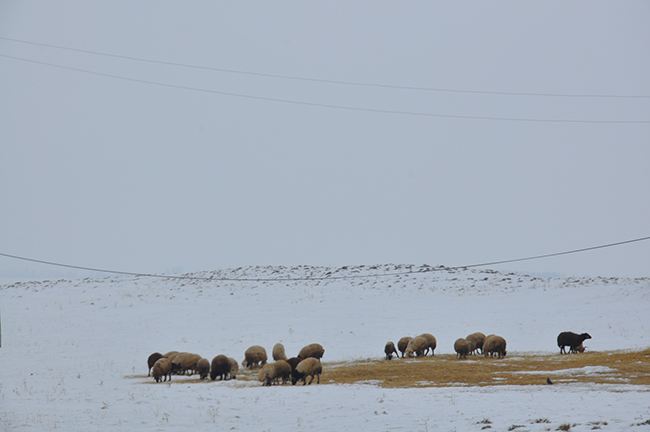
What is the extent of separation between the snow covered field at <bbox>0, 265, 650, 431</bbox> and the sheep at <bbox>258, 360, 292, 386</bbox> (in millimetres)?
573

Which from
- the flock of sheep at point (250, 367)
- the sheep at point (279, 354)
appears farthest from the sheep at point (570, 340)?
the sheep at point (279, 354)

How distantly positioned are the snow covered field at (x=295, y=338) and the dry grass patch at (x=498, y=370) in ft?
5.77

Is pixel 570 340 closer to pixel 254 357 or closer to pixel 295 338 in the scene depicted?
pixel 295 338

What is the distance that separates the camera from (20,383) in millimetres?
18109

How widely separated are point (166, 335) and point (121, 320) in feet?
21.7

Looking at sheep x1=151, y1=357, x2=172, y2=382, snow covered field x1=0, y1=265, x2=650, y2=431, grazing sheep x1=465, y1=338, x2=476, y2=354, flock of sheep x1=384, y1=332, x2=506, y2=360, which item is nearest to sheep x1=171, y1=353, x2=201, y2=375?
snow covered field x1=0, y1=265, x2=650, y2=431

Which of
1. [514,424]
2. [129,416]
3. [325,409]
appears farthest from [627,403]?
[129,416]

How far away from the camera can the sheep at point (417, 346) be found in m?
25.0

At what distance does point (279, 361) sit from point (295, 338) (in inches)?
491

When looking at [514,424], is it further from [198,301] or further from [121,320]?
[198,301]

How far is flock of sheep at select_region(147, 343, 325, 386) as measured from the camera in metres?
17.5

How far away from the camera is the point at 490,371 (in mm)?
18766

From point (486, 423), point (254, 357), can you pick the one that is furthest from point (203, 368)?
point (486, 423)

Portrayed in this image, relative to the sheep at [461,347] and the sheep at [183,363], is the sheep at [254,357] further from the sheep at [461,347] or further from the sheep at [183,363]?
the sheep at [461,347]
